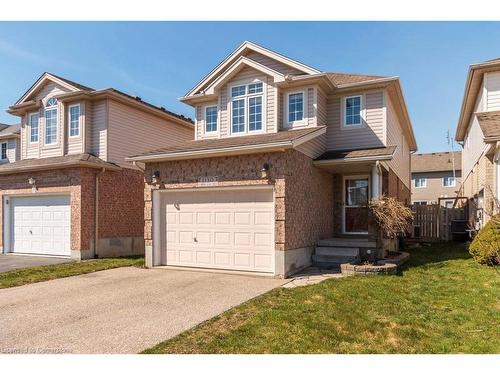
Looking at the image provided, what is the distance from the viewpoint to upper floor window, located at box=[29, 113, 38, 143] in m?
16.7

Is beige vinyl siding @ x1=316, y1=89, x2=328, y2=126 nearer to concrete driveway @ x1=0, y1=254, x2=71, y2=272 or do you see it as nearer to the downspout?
the downspout

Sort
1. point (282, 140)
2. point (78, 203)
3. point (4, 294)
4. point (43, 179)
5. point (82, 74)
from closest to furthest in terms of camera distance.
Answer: point (4, 294) → point (282, 140) → point (78, 203) → point (43, 179) → point (82, 74)

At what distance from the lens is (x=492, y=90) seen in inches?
561

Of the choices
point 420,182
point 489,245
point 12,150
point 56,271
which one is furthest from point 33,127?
point 420,182

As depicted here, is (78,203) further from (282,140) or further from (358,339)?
(358,339)

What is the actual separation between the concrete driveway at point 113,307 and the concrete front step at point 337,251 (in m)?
2.71

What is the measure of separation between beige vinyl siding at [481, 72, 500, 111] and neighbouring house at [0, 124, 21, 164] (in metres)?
24.6

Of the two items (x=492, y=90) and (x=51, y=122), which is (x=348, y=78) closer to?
(x=492, y=90)

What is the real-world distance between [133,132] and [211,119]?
451 cm

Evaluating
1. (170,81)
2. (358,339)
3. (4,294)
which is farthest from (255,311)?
(170,81)

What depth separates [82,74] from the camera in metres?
18.2

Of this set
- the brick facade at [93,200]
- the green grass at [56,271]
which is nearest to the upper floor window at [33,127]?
the brick facade at [93,200]

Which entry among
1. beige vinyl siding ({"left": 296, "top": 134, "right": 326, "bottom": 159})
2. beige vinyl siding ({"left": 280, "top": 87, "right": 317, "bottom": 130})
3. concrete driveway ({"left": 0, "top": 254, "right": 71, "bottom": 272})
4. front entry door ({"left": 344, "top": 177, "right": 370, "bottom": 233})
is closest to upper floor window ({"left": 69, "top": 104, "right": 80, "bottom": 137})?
concrete driveway ({"left": 0, "top": 254, "right": 71, "bottom": 272})

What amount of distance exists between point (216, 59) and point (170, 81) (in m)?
2.35
